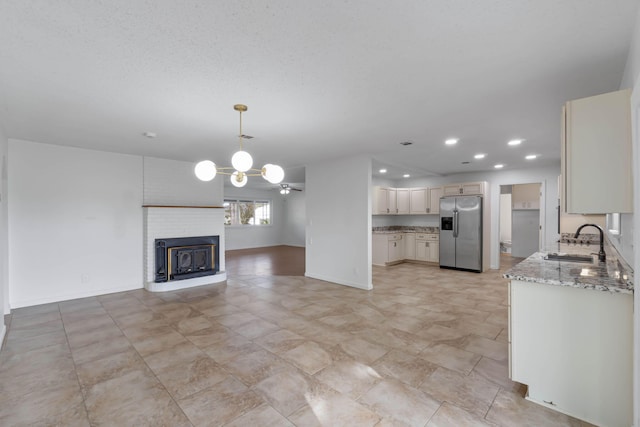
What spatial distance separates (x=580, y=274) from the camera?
7.10 feet

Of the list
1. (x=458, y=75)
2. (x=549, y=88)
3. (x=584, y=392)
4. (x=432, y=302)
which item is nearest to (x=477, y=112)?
(x=549, y=88)

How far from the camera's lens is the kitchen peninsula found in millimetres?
1815

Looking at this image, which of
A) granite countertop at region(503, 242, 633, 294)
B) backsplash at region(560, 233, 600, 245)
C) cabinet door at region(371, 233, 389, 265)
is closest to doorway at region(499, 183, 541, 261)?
backsplash at region(560, 233, 600, 245)

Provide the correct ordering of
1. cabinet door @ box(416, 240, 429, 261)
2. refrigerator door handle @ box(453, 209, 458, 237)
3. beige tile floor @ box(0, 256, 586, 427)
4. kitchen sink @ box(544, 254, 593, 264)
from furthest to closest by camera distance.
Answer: cabinet door @ box(416, 240, 429, 261), refrigerator door handle @ box(453, 209, 458, 237), kitchen sink @ box(544, 254, 593, 264), beige tile floor @ box(0, 256, 586, 427)

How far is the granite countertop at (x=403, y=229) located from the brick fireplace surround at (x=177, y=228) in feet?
13.2

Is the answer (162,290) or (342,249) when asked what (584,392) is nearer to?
(342,249)

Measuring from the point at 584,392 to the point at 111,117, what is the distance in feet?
15.6

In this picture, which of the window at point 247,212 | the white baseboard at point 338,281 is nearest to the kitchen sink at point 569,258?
the white baseboard at point 338,281

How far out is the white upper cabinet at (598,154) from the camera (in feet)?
5.69

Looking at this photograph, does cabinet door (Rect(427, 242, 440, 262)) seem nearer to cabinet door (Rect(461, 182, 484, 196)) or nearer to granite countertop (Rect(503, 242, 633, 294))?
cabinet door (Rect(461, 182, 484, 196))

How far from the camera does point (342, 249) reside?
219 inches

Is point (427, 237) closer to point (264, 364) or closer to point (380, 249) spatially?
point (380, 249)

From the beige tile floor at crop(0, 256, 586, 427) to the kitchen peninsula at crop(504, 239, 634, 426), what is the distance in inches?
6.4

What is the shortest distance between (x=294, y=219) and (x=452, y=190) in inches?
256
